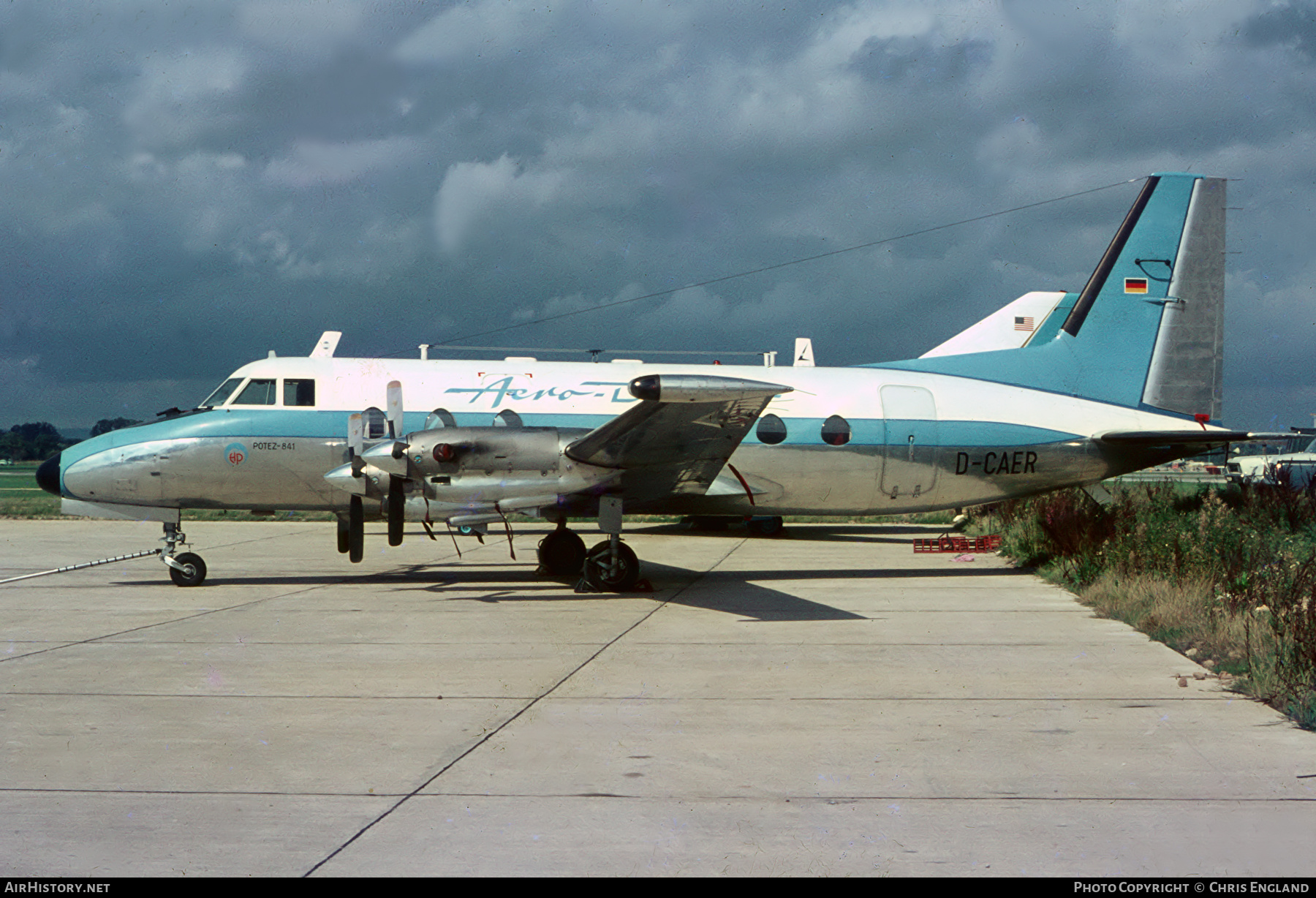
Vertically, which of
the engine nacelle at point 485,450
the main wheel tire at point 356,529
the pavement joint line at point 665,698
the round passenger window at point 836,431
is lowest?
the pavement joint line at point 665,698

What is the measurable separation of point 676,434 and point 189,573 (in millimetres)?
7349

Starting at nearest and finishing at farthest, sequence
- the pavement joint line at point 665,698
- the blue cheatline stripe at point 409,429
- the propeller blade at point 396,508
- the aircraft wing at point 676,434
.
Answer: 1. the pavement joint line at point 665,698
2. the aircraft wing at point 676,434
3. the propeller blade at point 396,508
4. the blue cheatline stripe at point 409,429

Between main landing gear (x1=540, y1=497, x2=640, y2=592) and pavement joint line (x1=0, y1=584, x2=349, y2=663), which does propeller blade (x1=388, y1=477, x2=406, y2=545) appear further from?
main landing gear (x1=540, y1=497, x2=640, y2=592)

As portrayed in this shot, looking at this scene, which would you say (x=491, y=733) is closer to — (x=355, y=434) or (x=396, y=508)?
(x=396, y=508)

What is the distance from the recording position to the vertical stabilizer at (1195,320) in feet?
55.3

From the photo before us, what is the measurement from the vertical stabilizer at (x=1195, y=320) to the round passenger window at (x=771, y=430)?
6251mm

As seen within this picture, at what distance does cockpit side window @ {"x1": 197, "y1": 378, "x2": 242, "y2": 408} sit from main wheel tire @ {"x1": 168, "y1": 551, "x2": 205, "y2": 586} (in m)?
2.19

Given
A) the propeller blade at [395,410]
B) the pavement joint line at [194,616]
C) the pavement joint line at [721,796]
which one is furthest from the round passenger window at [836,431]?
the pavement joint line at [721,796]

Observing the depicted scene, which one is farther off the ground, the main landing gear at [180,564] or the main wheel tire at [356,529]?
the main wheel tire at [356,529]

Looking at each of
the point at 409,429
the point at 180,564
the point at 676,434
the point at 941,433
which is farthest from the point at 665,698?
the point at 180,564

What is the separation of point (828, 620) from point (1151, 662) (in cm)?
347

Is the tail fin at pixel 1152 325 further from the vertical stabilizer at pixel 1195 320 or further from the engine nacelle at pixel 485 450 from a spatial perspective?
the engine nacelle at pixel 485 450
